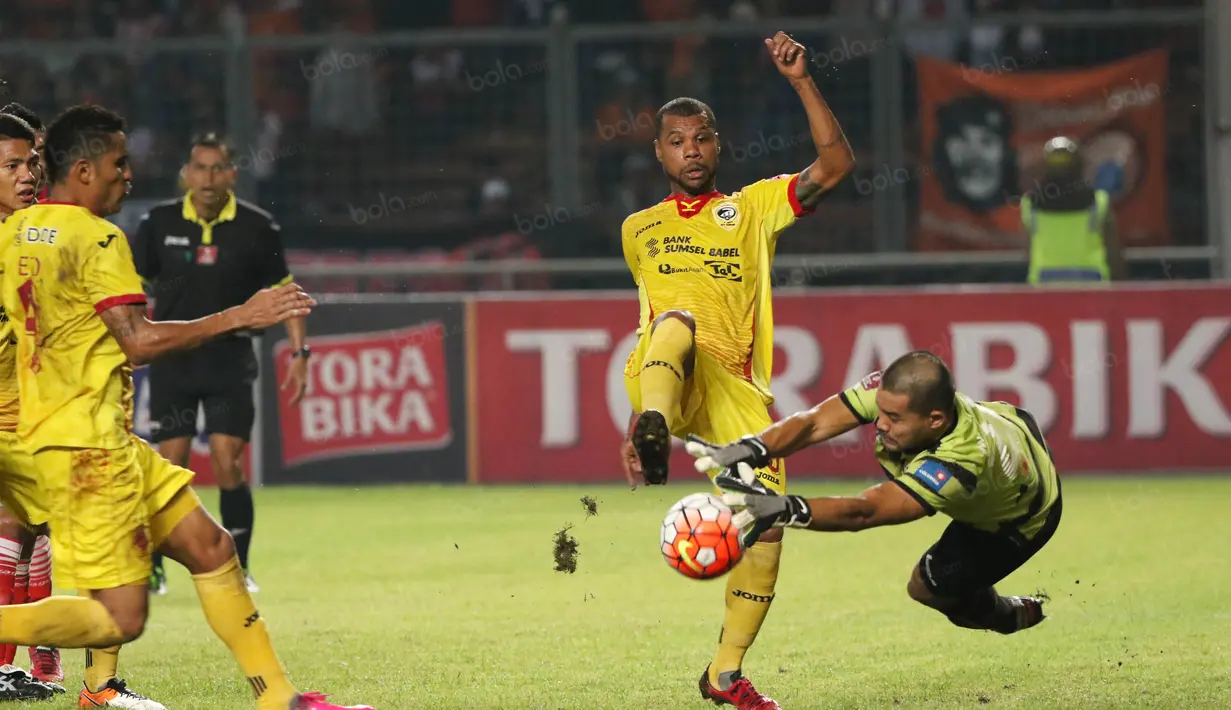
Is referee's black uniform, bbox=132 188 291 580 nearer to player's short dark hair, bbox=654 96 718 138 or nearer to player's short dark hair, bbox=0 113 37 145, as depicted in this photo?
player's short dark hair, bbox=0 113 37 145

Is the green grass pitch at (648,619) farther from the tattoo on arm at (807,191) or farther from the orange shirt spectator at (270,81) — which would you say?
the orange shirt spectator at (270,81)

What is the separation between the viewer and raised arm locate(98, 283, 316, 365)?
5.64m

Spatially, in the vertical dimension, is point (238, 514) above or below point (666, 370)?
below

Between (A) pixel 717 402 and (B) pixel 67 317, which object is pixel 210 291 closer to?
(A) pixel 717 402

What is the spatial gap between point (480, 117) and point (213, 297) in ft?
22.4

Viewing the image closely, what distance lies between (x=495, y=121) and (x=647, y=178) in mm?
1492

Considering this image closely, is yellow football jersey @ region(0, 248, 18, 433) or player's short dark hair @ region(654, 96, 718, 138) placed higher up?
player's short dark hair @ region(654, 96, 718, 138)

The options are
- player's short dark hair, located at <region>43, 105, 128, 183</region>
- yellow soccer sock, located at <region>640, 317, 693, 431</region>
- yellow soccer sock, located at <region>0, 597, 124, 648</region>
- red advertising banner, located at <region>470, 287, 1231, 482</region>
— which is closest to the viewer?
A: yellow soccer sock, located at <region>0, 597, 124, 648</region>

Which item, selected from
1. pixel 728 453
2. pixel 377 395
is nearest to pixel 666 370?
pixel 728 453

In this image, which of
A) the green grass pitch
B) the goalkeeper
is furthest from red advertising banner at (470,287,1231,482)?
the goalkeeper

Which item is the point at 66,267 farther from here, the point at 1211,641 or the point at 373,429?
the point at 373,429

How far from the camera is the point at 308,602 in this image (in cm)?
970

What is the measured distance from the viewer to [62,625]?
19.3 feet

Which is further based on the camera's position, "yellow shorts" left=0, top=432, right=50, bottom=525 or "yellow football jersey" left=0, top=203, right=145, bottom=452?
"yellow shorts" left=0, top=432, right=50, bottom=525
